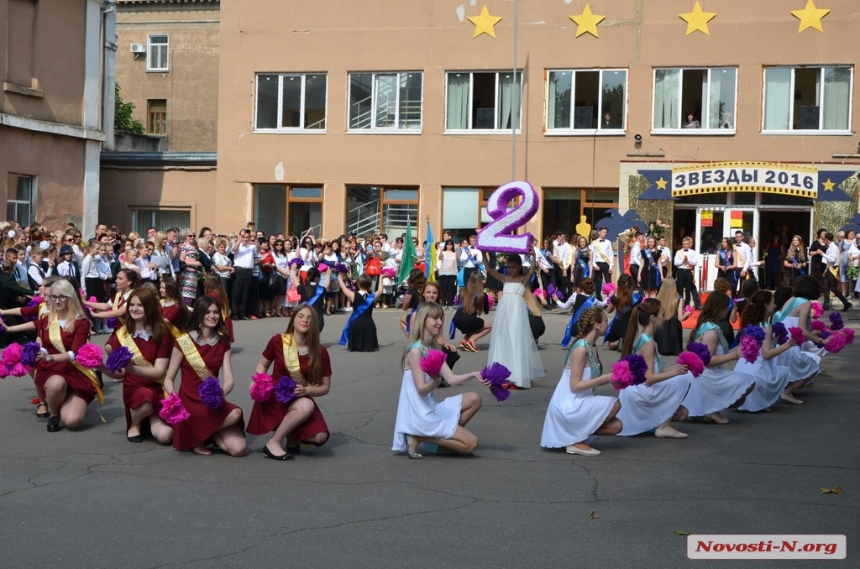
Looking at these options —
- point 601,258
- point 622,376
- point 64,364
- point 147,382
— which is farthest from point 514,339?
point 601,258

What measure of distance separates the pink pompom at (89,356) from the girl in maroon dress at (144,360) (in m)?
0.12

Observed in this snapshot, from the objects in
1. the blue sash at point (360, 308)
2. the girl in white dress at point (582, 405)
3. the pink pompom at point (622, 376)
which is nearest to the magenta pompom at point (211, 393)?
the girl in white dress at point (582, 405)

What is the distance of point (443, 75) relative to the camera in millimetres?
31734

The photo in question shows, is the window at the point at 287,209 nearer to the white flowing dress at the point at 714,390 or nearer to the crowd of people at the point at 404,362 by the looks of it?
the crowd of people at the point at 404,362

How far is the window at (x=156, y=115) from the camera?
1890 inches

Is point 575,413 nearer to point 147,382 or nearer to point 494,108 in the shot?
point 147,382

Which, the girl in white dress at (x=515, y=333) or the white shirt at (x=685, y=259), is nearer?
the girl in white dress at (x=515, y=333)

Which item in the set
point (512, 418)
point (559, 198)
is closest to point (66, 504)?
point (512, 418)

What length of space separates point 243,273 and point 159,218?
44.4 ft

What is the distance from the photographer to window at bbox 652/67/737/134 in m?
30.1

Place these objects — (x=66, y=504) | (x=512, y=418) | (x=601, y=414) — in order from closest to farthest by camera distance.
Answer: (x=66, y=504) < (x=601, y=414) < (x=512, y=418)

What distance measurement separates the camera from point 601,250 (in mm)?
27125

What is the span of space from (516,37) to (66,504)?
83.3 feet

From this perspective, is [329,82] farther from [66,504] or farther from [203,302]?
[66,504]
